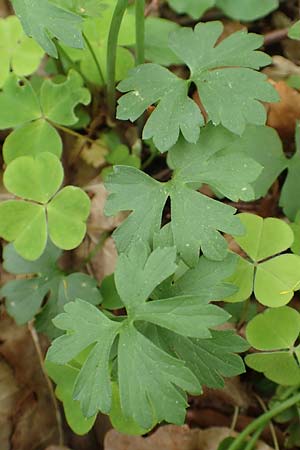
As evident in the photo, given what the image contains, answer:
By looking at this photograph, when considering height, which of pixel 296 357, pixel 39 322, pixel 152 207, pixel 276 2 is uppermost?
pixel 276 2

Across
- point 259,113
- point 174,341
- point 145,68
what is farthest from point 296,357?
point 145,68

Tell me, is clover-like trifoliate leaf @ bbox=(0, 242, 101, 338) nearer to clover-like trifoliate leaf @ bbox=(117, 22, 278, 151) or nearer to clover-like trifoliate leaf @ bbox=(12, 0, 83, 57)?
clover-like trifoliate leaf @ bbox=(117, 22, 278, 151)

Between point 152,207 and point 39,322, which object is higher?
point 152,207

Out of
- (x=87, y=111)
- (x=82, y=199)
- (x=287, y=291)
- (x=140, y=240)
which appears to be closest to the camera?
(x=140, y=240)

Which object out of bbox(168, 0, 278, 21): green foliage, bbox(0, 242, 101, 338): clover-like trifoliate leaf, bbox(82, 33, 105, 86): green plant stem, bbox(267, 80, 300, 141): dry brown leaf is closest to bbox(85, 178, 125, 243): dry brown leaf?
bbox(0, 242, 101, 338): clover-like trifoliate leaf

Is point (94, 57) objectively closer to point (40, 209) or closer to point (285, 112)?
point (40, 209)

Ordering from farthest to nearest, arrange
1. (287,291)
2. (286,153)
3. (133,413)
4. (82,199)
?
(286,153) → (82,199) → (287,291) → (133,413)

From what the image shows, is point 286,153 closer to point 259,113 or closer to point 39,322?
point 259,113

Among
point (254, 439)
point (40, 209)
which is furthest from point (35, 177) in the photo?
point (254, 439)
